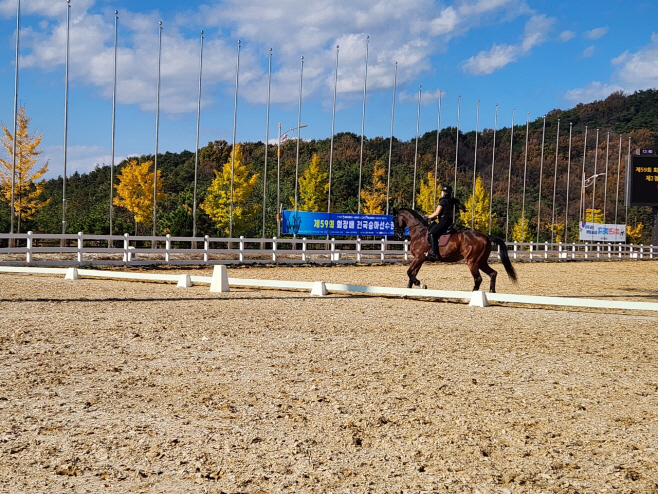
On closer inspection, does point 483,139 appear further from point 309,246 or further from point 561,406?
point 561,406

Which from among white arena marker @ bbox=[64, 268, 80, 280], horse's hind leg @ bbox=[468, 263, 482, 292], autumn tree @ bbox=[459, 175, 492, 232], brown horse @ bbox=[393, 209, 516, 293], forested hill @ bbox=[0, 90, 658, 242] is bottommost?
white arena marker @ bbox=[64, 268, 80, 280]

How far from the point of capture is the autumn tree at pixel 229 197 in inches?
2233

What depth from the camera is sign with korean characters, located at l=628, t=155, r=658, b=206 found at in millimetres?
51344

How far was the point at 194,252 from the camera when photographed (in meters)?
26.6

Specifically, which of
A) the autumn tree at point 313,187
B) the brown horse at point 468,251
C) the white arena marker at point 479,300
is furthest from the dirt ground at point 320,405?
the autumn tree at point 313,187

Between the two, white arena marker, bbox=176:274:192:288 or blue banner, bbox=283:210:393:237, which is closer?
white arena marker, bbox=176:274:192:288

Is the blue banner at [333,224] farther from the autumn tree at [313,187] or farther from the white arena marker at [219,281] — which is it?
the autumn tree at [313,187]

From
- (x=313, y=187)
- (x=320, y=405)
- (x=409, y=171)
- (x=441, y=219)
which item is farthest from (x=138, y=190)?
(x=409, y=171)

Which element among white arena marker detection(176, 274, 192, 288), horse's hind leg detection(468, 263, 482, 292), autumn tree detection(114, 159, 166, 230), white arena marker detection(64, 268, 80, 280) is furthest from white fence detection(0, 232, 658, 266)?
autumn tree detection(114, 159, 166, 230)

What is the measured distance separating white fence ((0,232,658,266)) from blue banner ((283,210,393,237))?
717 mm

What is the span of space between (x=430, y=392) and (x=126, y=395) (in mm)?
2755

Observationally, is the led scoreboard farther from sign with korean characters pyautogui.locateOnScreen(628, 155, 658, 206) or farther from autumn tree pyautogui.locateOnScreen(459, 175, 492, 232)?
autumn tree pyautogui.locateOnScreen(459, 175, 492, 232)

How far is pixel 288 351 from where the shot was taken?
7.94 metres

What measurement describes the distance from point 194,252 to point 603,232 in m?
51.8
